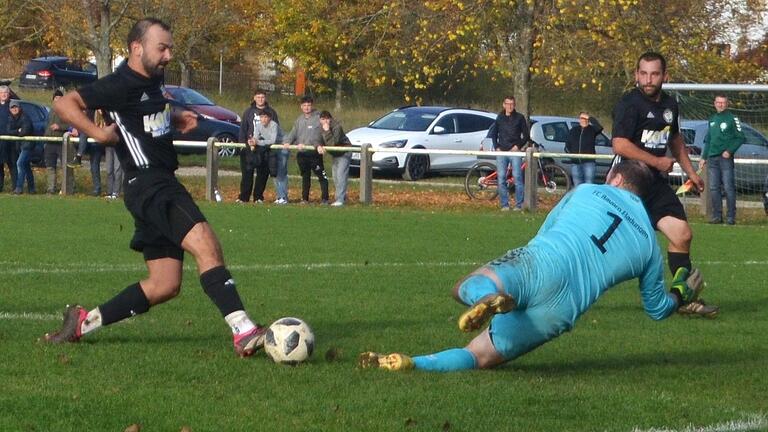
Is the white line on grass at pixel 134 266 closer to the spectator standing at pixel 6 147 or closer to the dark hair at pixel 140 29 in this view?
the dark hair at pixel 140 29

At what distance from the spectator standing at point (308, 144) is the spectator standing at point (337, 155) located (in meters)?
0.13

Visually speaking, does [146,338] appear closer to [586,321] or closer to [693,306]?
[586,321]

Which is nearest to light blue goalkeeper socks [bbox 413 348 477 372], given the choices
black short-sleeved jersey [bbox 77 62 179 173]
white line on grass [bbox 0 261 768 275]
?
black short-sleeved jersey [bbox 77 62 179 173]

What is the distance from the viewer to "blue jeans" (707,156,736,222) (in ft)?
69.1

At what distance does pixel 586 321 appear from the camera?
9805 millimetres

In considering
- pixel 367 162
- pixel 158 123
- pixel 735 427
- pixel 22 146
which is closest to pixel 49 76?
pixel 22 146

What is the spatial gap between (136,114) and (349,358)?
1850 millimetres

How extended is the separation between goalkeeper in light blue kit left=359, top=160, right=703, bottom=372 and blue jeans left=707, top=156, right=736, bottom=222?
1423 centimetres

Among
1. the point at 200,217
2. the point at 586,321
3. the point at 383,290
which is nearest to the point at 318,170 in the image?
the point at 383,290

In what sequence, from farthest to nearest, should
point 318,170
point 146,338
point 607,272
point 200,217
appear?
point 318,170
point 146,338
point 200,217
point 607,272

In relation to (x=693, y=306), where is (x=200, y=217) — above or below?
above

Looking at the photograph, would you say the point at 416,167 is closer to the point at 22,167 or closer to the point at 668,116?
the point at 22,167

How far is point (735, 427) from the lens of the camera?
6.14 meters

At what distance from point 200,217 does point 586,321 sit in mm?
3419
